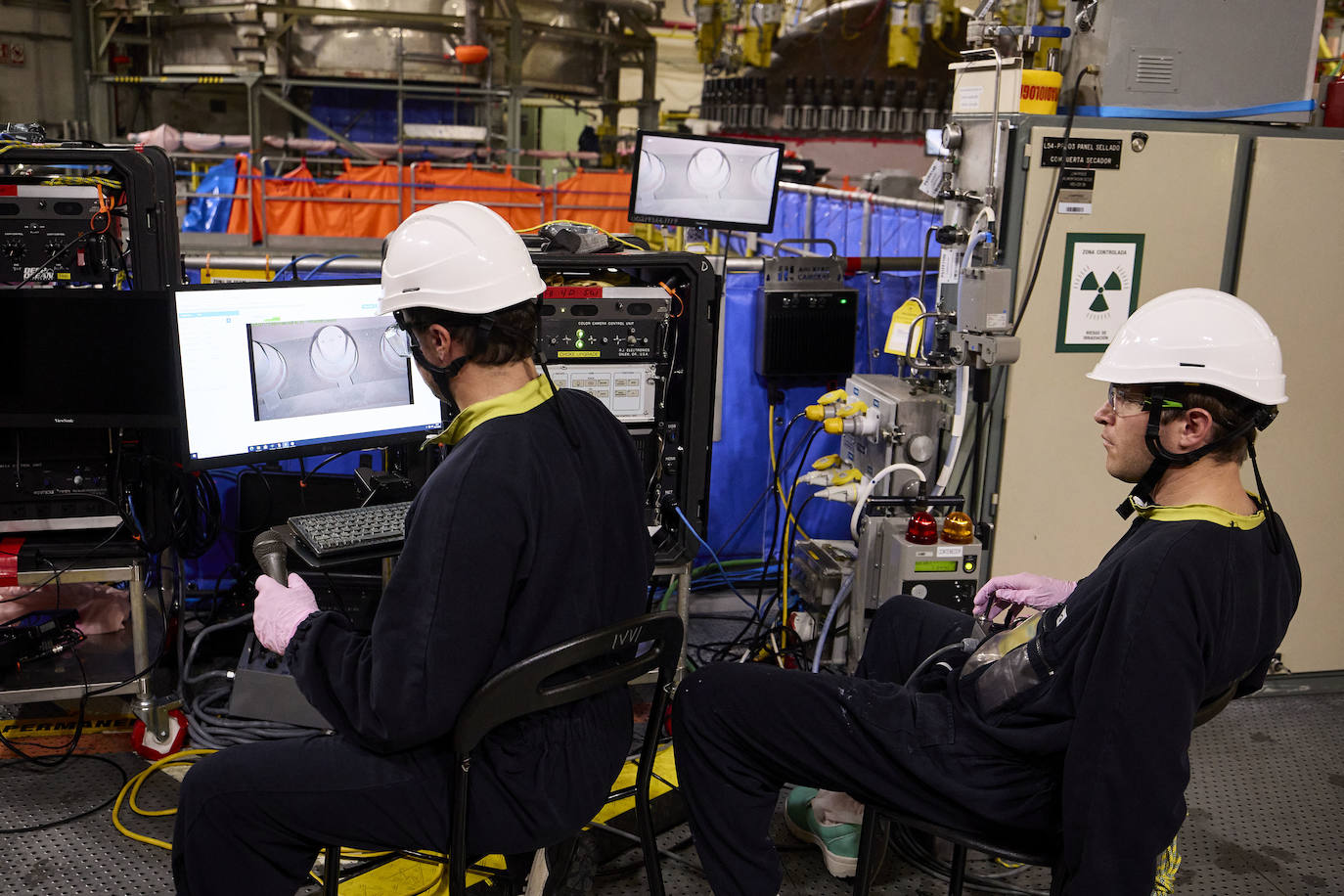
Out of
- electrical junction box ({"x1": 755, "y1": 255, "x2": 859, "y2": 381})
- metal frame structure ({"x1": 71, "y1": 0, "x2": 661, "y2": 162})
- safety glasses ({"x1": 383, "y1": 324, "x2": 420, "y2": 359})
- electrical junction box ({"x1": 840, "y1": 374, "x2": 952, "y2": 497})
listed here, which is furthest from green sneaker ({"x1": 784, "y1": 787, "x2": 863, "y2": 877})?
metal frame structure ({"x1": 71, "y1": 0, "x2": 661, "y2": 162})

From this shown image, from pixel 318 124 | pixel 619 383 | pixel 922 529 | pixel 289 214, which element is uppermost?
pixel 318 124

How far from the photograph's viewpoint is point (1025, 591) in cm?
207

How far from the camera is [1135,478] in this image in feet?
5.37

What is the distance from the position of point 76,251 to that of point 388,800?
166cm

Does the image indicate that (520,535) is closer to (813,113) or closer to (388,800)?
(388,800)

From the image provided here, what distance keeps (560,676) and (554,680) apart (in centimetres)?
2

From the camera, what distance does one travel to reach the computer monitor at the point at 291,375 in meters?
2.15

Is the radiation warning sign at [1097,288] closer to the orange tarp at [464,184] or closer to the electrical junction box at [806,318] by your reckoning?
the electrical junction box at [806,318]

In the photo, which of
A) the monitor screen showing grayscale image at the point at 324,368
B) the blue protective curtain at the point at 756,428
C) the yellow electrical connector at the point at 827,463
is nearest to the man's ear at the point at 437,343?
the monitor screen showing grayscale image at the point at 324,368

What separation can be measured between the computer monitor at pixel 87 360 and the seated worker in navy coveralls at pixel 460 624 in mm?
958

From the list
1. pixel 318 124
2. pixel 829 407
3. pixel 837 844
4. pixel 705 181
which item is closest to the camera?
pixel 837 844

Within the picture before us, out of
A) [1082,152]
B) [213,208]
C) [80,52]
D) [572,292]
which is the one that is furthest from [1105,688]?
[80,52]

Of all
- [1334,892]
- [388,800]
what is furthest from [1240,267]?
[388,800]

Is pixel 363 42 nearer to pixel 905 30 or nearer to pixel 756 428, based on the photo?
pixel 905 30
